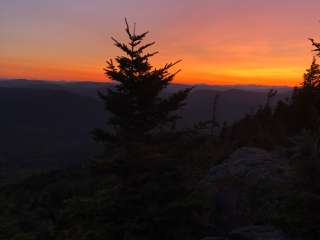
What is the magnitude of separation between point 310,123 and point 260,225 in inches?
671

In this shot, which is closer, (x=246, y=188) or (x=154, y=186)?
(x=154, y=186)

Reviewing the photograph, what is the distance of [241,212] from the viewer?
32.2 feet

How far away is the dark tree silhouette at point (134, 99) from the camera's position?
10.1 metres

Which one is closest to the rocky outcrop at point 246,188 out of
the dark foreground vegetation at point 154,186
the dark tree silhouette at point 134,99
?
the dark foreground vegetation at point 154,186

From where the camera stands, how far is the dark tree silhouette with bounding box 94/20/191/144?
10.1 meters

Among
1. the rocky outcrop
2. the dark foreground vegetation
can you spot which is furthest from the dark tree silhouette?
the rocky outcrop

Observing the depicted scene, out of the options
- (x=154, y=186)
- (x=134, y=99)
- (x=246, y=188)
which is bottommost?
(x=246, y=188)

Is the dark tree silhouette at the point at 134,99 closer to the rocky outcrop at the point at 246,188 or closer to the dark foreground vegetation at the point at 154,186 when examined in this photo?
the dark foreground vegetation at the point at 154,186

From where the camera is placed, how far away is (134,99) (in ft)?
34.0

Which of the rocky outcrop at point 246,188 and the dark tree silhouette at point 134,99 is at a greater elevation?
the dark tree silhouette at point 134,99

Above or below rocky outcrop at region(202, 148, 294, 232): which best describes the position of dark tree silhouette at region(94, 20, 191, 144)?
above

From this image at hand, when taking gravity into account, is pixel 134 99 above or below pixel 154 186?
above

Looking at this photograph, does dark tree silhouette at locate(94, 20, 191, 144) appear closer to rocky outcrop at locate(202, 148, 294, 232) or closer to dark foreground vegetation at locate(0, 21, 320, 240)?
dark foreground vegetation at locate(0, 21, 320, 240)

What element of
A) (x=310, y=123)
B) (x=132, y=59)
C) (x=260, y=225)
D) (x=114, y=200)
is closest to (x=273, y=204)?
(x=260, y=225)
